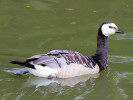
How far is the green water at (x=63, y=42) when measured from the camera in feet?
25.5

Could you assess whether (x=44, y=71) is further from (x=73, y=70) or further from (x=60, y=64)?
(x=73, y=70)

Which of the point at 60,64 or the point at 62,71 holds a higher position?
the point at 60,64

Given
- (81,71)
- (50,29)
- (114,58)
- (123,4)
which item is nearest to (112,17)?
(123,4)

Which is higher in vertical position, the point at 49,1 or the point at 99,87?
the point at 49,1

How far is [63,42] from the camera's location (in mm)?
11039

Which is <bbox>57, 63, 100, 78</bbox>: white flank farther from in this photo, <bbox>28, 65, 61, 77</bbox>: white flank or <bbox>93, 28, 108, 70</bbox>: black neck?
<bbox>93, 28, 108, 70</bbox>: black neck

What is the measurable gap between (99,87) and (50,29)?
4.50 m

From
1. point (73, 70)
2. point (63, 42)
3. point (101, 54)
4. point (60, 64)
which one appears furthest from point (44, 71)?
point (63, 42)

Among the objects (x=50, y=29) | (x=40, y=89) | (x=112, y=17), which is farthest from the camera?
(x=112, y=17)

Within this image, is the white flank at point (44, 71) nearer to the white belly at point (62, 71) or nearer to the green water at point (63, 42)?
the white belly at point (62, 71)

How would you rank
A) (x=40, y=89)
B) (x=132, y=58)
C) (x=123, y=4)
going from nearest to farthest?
(x=40, y=89) → (x=132, y=58) → (x=123, y=4)

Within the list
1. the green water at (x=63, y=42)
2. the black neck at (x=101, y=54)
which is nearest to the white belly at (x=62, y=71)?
the green water at (x=63, y=42)

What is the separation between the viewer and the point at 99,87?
8.26 meters

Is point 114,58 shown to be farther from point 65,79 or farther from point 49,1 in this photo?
point 49,1
